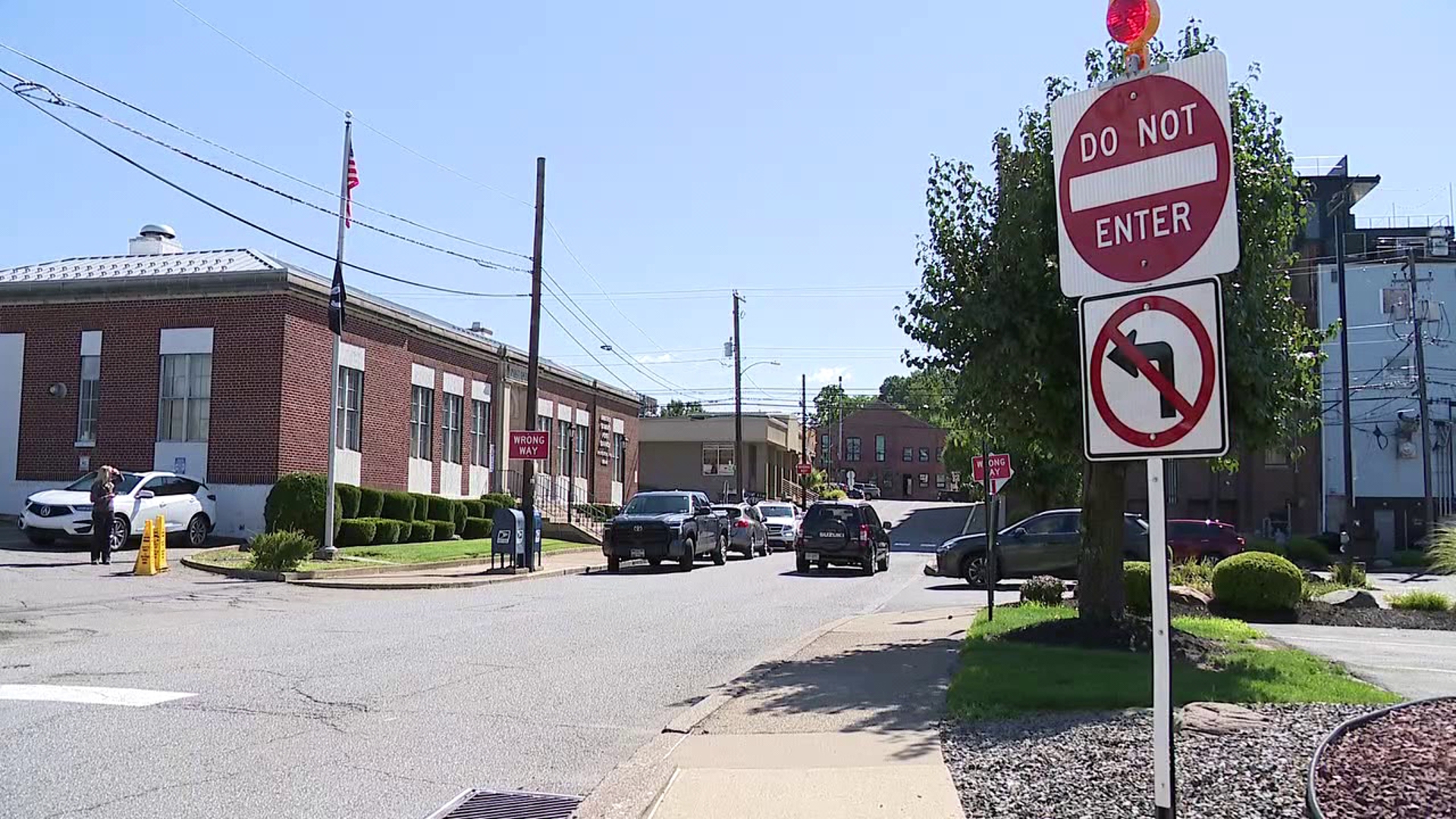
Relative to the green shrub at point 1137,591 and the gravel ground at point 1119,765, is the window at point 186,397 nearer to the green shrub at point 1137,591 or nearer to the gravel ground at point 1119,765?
the green shrub at point 1137,591

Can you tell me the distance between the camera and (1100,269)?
4.36m

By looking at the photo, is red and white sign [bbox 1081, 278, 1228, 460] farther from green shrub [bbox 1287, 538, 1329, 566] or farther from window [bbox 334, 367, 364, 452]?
green shrub [bbox 1287, 538, 1329, 566]

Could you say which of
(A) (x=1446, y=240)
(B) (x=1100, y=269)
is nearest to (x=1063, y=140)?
(B) (x=1100, y=269)

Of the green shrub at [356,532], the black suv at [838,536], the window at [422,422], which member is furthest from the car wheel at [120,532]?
the black suv at [838,536]

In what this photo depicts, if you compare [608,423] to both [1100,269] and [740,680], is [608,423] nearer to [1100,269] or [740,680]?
[740,680]

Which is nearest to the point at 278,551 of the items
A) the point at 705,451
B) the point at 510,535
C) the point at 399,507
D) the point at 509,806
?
the point at 510,535

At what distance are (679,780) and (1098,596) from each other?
6764 millimetres


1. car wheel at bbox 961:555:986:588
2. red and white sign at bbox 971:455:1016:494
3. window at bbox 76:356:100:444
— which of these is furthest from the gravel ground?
window at bbox 76:356:100:444

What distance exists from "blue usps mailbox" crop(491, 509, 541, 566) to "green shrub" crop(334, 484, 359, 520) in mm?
4769

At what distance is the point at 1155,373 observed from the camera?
4.07 metres

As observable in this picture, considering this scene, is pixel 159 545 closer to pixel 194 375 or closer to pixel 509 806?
pixel 194 375

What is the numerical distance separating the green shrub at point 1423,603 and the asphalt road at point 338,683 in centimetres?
709

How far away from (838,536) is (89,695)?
1893cm

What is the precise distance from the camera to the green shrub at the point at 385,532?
27.7 m
